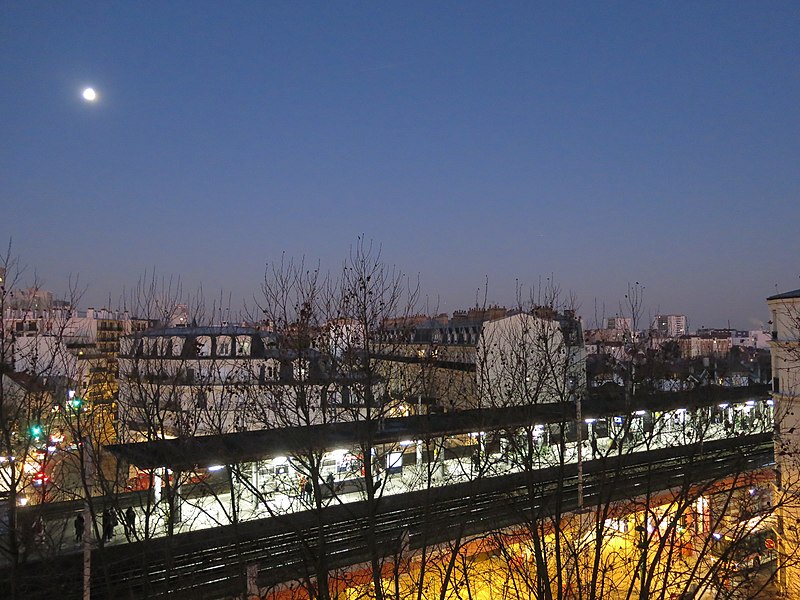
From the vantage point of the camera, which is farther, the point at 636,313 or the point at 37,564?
the point at 37,564

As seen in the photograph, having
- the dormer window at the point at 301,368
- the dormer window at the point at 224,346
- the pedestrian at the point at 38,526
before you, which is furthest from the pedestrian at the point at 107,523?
the dormer window at the point at 224,346

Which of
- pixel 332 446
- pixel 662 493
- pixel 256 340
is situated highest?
pixel 256 340

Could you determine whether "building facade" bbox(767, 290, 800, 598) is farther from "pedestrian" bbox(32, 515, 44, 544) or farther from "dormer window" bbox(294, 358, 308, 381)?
"pedestrian" bbox(32, 515, 44, 544)

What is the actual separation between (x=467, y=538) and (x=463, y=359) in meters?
23.4

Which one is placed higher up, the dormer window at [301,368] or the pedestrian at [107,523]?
the dormer window at [301,368]

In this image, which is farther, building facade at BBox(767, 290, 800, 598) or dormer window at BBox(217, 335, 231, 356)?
dormer window at BBox(217, 335, 231, 356)

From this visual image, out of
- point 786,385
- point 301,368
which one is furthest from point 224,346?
point 786,385

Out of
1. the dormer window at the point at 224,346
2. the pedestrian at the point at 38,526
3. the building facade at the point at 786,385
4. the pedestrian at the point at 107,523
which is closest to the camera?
the pedestrian at the point at 107,523

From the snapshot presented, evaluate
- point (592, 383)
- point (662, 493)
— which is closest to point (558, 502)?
point (662, 493)

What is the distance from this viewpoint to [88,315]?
72.6 m

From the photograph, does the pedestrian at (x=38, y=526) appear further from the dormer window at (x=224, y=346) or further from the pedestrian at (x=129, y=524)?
the dormer window at (x=224, y=346)

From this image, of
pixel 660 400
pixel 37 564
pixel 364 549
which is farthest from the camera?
pixel 660 400

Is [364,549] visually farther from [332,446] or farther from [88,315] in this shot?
[88,315]

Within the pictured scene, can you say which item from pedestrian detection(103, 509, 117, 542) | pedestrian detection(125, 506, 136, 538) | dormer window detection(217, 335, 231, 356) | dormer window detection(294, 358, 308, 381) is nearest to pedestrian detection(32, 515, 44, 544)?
pedestrian detection(103, 509, 117, 542)
